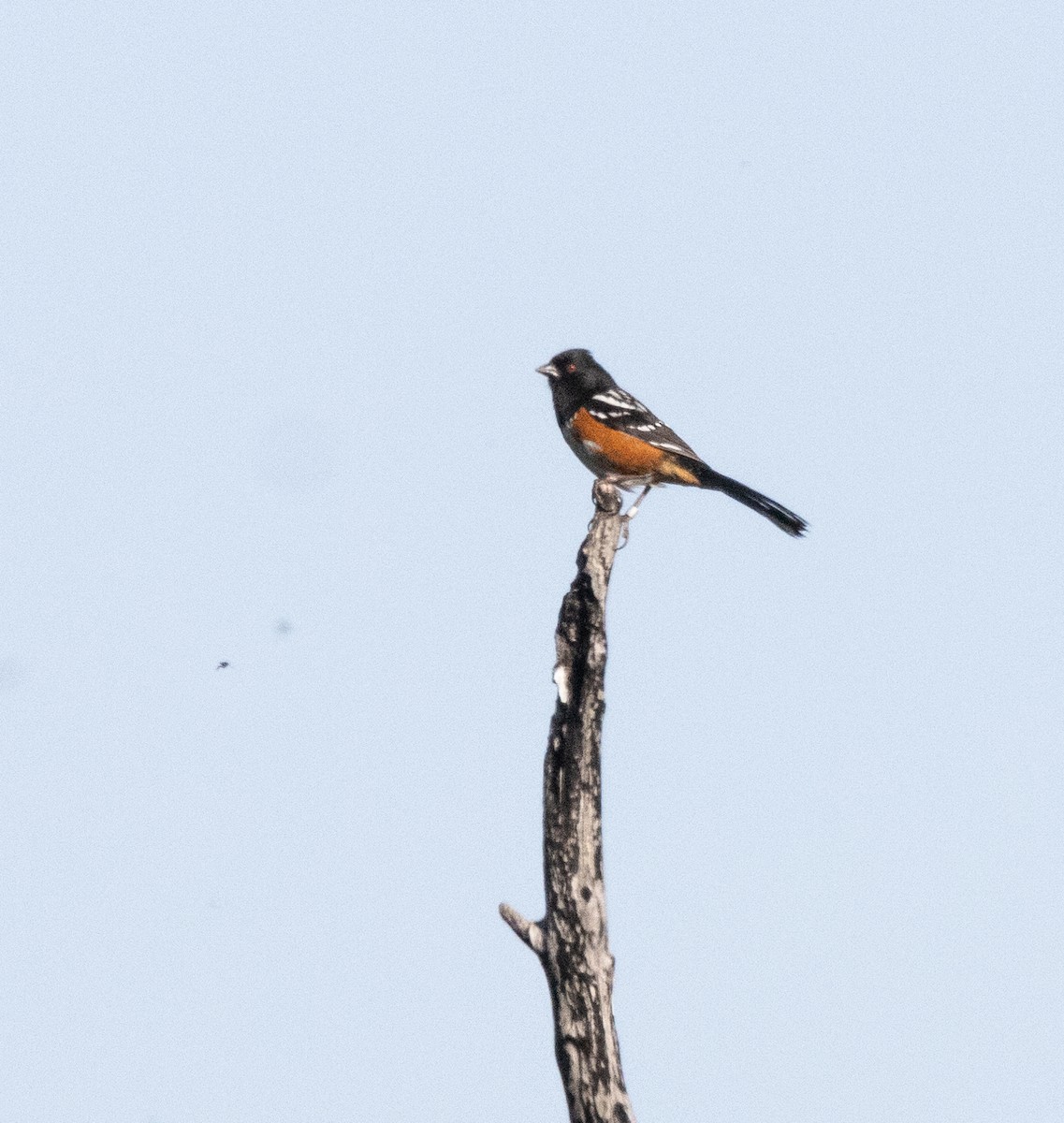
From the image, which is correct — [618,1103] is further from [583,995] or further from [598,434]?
[598,434]

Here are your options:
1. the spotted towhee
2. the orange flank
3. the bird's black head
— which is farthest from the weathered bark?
the bird's black head

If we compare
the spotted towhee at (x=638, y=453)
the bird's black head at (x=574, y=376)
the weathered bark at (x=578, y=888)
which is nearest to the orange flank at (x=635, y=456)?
the spotted towhee at (x=638, y=453)

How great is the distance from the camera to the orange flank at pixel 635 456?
9070 mm

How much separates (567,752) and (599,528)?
942mm

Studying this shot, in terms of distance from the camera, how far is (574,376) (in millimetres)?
9969

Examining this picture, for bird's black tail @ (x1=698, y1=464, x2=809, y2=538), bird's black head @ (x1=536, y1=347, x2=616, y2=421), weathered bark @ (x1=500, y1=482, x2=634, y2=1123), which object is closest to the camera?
weathered bark @ (x1=500, y1=482, x2=634, y2=1123)

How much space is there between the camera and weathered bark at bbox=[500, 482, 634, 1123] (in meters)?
5.62

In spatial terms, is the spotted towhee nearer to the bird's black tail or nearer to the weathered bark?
the bird's black tail

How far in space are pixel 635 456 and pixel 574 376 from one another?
3.57ft

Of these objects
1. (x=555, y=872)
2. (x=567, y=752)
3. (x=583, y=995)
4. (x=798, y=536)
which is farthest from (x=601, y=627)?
(x=798, y=536)

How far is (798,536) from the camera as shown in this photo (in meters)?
8.91

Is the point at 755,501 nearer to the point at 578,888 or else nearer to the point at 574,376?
the point at 574,376

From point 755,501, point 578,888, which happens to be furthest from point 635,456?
point 578,888

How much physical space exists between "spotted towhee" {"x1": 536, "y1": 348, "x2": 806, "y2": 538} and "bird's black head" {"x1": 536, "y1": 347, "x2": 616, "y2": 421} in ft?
0.61
